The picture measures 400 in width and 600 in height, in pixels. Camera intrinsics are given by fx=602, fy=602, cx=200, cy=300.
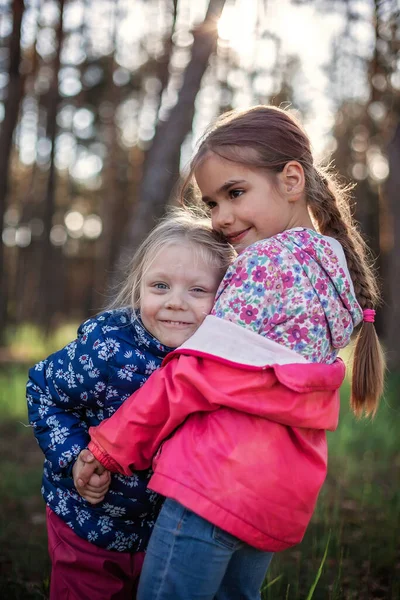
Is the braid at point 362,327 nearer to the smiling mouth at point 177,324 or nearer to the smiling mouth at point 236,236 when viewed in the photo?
the smiling mouth at point 236,236

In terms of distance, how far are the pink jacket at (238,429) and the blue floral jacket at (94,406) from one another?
0.90ft

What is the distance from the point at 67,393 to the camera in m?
2.10

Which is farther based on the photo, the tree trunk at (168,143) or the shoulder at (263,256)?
the tree trunk at (168,143)

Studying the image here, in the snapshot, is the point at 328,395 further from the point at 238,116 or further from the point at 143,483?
the point at 238,116

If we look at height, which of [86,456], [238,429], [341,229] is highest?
[341,229]

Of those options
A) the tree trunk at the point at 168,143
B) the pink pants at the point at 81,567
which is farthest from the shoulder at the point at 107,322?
the tree trunk at the point at 168,143

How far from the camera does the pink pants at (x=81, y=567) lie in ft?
7.08

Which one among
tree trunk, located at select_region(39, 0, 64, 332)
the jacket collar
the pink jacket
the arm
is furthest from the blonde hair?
tree trunk, located at select_region(39, 0, 64, 332)

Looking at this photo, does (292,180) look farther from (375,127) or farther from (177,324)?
(375,127)

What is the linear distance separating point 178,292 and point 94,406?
515mm

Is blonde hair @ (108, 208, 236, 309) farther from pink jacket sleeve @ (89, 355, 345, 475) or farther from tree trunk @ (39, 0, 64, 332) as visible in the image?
tree trunk @ (39, 0, 64, 332)

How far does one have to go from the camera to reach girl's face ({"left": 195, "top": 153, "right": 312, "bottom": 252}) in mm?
2014

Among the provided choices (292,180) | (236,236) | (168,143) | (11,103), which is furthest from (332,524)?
(11,103)

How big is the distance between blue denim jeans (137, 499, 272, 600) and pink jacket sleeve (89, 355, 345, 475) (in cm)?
23
